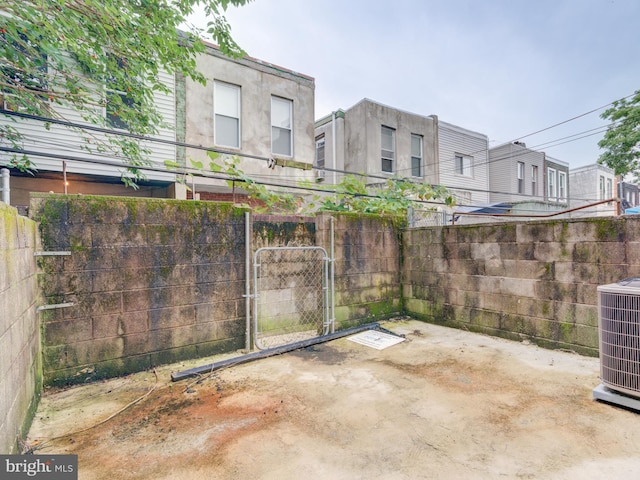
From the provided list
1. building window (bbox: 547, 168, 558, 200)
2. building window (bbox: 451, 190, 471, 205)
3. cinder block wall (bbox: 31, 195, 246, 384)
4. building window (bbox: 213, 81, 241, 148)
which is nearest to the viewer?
cinder block wall (bbox: 31, 195, 246, 384)

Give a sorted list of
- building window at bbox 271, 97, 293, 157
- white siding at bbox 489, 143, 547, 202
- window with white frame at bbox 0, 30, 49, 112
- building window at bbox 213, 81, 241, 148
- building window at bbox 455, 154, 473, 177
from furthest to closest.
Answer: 1. white siding at bbox 489, 143, 547, 202
2. building window at bbox 455, 154, 473, 177
3. building window at bbox 271, 97, 293, 157
4. building window at bbox 213, 81, 241, 148
5. window with white frame at bbox 0, 30, 49, 112

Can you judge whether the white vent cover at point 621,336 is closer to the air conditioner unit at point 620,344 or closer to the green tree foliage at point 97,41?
the air conditioner unit at point 620,344

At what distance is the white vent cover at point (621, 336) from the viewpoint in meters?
2.14

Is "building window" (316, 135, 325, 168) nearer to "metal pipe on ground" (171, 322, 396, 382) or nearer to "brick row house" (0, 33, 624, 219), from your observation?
"brick row house" (0, 33, 624, 219)

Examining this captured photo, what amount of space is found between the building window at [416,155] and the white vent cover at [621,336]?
30.7 ft

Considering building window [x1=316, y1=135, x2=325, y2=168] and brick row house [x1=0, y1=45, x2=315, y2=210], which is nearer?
brick row house [x1=0, y1=45, x2=315, y2=210]

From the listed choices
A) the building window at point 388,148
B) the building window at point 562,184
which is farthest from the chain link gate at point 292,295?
the building window at point 562,184

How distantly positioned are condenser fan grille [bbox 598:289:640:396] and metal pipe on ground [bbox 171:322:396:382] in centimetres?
235

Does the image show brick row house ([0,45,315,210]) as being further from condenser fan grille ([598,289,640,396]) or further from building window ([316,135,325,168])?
condenser fan grille ([598,289,640,396])

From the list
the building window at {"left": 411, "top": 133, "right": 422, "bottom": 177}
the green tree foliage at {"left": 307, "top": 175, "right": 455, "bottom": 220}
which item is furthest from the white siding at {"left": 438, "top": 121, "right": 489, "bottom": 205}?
the green tree foliage at {"left": 307, "top": 175, "right": 455, "bottom": 220}

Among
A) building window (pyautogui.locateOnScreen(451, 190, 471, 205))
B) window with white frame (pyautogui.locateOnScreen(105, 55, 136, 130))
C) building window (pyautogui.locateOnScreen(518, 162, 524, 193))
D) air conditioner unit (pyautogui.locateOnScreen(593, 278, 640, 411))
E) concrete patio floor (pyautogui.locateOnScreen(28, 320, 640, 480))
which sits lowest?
concrete patio floor (pyautogui.locateOnScreen(28, 320, 640, 480))

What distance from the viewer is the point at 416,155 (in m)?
11.3

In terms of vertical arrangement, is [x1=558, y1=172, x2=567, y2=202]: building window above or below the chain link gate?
above

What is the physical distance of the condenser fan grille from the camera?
84.4 inches
